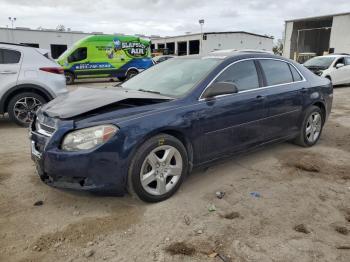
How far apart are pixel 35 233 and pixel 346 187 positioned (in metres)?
3.49

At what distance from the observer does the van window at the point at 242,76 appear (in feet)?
14.2

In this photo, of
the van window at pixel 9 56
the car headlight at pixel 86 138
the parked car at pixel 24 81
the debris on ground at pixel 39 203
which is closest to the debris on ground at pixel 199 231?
the car headlight at pixel 86 138

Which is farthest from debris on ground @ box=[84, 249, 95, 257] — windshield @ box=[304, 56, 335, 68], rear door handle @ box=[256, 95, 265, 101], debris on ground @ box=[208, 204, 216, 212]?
windshield @ box=[304, 56, 335, 68]

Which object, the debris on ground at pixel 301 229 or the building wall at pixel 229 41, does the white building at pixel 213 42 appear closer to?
the building wall at pixel 229 41

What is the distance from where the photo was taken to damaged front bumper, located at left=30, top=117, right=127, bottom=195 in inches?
127

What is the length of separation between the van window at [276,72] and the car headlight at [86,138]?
2.63m

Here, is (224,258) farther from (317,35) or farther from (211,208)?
(317,35)

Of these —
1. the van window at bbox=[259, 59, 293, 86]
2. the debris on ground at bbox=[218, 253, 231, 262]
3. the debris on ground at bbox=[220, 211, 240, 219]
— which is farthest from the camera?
the van window at bbox=[259, 59, 293, 86]

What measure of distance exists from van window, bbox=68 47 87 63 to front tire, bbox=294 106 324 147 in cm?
1390

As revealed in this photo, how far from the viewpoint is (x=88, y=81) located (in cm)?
1964

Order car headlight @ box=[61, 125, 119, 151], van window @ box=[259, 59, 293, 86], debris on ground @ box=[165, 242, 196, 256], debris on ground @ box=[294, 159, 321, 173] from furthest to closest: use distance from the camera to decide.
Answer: van window @ box=[259, 59, 293, 86]
debris on ground @ box=[294, 159, 321, 173]
car headlight @ box=[61, 125, 119, 151]
debris on ground @ box=[165, 242, 196, 256]

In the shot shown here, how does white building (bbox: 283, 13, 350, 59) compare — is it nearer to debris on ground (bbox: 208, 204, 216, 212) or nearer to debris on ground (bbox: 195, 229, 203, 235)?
debris on ground (bbox: 208, 204, 216, 212)

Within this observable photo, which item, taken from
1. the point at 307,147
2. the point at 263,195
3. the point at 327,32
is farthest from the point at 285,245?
the point at 327,32

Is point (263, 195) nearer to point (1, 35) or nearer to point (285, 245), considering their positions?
point (285, 245)
